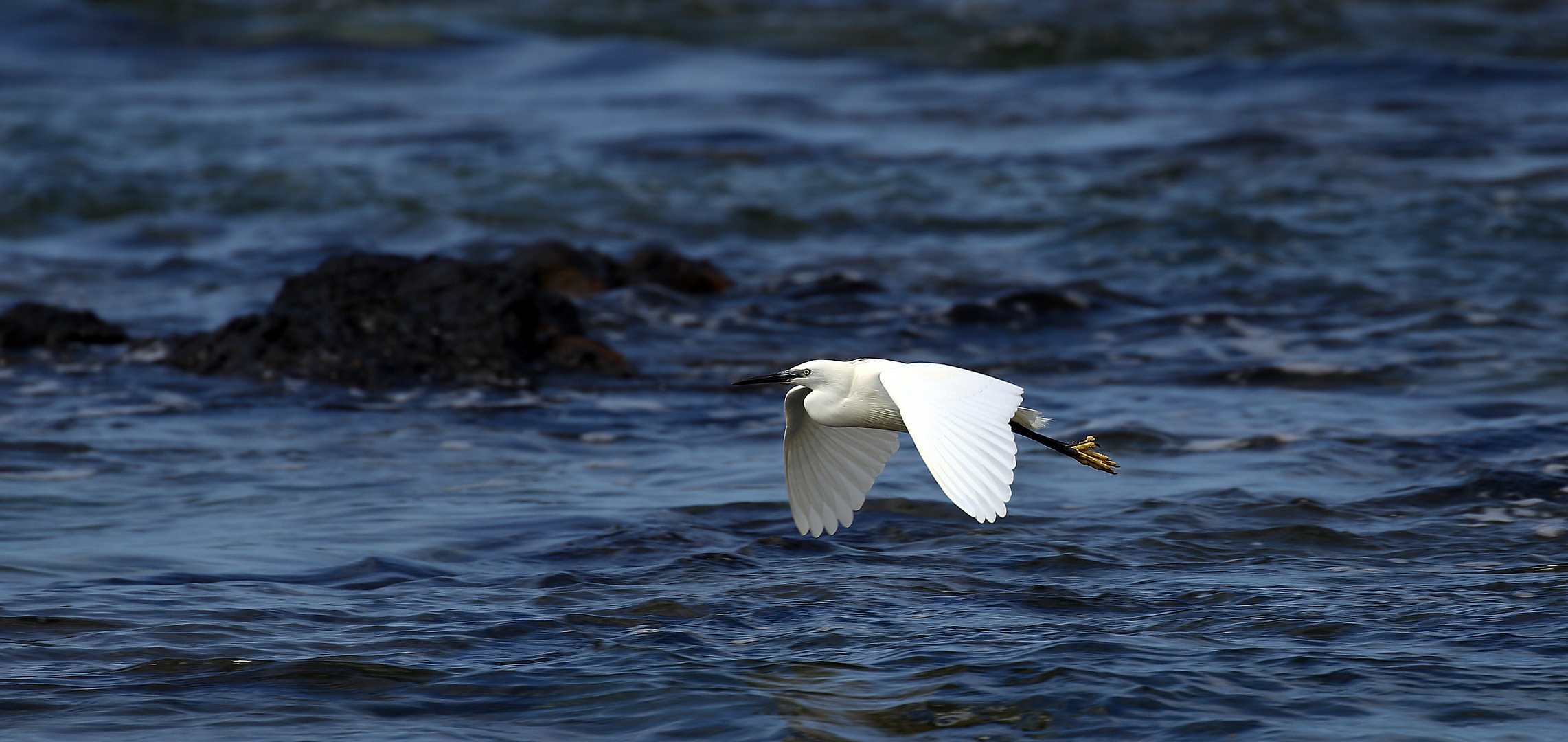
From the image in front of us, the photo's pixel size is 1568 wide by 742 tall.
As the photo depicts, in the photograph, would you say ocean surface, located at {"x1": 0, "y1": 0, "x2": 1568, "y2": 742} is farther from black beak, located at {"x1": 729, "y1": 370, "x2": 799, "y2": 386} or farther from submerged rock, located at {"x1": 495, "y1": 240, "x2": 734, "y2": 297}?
black beak, located at {"x1": 729, "y1": 370, "x2": 799, "y2": 386}

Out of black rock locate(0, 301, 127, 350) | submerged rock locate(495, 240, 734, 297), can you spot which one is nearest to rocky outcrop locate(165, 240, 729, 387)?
black rock locate(0, 301, 127, 350)

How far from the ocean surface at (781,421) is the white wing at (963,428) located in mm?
634

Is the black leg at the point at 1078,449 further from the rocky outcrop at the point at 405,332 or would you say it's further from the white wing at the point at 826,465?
the rocky outcrop at the point at 405,332

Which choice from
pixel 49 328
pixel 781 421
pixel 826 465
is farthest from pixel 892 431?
pixel 49 328

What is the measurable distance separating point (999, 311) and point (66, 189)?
774 centimetres

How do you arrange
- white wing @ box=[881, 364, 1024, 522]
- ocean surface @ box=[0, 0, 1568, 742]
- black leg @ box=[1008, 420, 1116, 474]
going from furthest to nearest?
black leg @ box=[1008, 420, 1116, 474]
ocean surface @ box=[0, 0, 1568, 742]
white wing @ box=[881, 364, 1024, 522]

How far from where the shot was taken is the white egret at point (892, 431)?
3.52m

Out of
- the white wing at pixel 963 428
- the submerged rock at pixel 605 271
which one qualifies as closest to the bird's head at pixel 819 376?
the white wing at pixel 963 428

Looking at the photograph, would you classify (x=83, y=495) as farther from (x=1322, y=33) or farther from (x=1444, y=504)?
(x=1322, y=33)

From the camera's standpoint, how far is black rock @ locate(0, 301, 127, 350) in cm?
795

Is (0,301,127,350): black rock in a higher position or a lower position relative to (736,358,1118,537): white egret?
lower

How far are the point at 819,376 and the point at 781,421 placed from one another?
260 cm

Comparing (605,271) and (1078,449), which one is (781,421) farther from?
(605,271)

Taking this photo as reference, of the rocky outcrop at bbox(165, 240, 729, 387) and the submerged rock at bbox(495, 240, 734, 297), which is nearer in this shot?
the rocky outcrop at bbox(165, 240, 729, 387)
